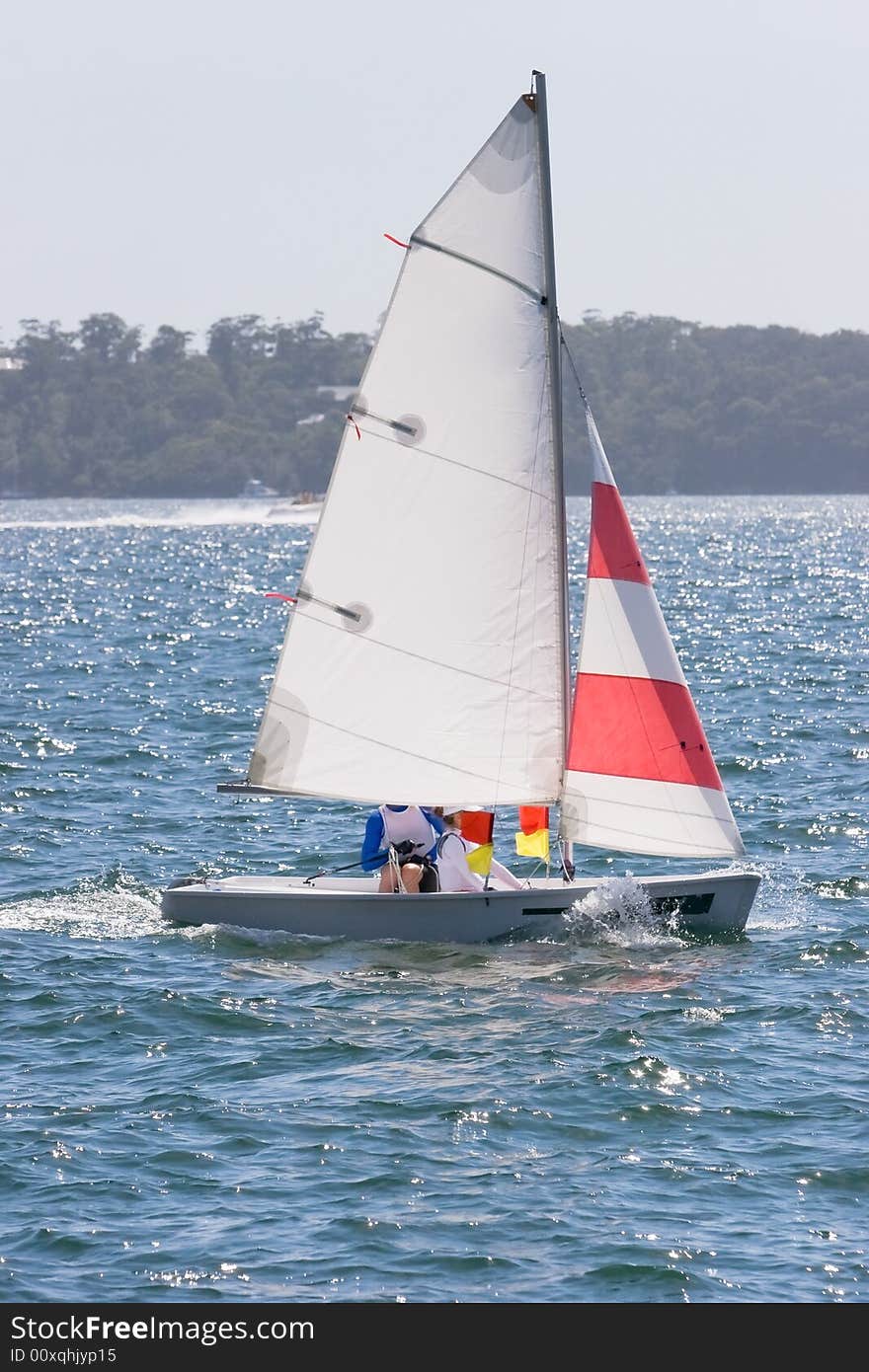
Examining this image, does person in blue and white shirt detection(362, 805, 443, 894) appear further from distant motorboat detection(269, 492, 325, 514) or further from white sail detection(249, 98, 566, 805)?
distant motorboat detection(269, 492, 325, 514)

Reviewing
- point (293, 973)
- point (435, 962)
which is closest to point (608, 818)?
point (435, 962)

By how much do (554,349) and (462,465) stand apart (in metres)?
1.41

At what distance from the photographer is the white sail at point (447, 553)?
60.0ft

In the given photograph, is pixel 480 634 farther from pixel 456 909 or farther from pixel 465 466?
pixel 456 909

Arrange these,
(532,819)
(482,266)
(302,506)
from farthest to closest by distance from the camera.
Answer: (302,506) < (532,819) < (482,266)

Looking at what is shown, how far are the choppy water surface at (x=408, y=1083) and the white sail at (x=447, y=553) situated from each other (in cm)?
193

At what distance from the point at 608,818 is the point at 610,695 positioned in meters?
1.19

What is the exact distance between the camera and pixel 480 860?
1931 centimetres

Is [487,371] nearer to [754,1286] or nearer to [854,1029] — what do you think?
[854,1029]

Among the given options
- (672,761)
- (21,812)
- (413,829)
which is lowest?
(21,812)

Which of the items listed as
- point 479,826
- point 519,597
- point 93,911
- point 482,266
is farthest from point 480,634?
point 93,911

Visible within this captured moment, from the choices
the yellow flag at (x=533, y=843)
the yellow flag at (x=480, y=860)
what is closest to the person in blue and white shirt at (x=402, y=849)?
the yellow flag at (x=480, y=860)

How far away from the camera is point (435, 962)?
18.3 meters

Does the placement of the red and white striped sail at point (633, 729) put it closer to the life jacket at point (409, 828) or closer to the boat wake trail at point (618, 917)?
the boat wake trail at point (618, 917)
